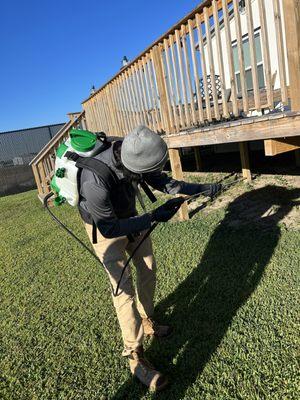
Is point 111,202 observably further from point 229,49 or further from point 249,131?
point 229,49

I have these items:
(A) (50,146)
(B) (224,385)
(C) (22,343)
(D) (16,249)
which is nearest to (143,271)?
(B) (224,385)

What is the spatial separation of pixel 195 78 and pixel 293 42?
1.84m

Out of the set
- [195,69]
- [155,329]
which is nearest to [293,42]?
[195,69]

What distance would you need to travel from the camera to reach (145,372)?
251 cm

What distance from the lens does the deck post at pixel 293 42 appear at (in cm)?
296

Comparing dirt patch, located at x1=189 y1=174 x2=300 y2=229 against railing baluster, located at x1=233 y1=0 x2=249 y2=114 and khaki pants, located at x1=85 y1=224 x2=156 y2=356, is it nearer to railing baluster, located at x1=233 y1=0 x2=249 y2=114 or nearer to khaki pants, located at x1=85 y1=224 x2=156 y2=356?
railing baluster, located at x1=233 y1=0 x2=249 y2=114

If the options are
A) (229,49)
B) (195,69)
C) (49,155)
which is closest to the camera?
(229,49)

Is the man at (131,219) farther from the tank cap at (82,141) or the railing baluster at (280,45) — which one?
the railing baluster at (280,45)

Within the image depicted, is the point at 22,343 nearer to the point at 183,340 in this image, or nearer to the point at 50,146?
the point at 183,340

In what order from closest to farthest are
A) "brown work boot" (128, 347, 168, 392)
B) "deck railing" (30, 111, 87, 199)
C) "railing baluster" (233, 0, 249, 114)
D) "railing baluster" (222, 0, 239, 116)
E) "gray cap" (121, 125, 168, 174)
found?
"gray cap" (121, 125, 168, 174) < "brown work boot" (128, 347, 168, 392) < "railing baluster" (233, 0, 249, 114) < "railing baluster" (222, 0, 239, 116) < "deck railing" (30, 111, 87, 199)

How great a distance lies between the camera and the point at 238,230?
482 cm

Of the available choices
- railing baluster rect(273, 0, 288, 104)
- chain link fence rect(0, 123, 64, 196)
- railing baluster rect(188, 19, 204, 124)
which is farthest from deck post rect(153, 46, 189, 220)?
chain link fence rect(0, 123, 64, 196)

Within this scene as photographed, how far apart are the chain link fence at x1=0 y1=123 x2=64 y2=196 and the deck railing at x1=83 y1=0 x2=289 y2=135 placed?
10.5 meters

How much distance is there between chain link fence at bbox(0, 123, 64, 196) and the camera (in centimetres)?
1686
